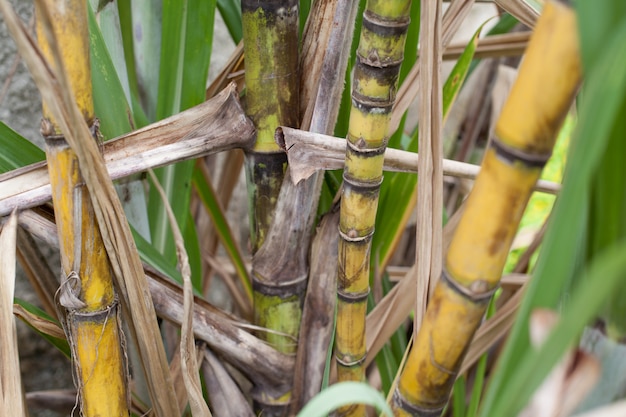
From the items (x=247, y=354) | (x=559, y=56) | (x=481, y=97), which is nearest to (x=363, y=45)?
(x=559, y=56)

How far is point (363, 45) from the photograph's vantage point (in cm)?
30

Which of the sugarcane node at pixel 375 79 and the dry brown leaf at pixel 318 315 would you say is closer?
the sugarcane node at pixel 375 79

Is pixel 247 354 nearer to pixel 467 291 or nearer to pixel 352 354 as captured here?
pixel 352 354

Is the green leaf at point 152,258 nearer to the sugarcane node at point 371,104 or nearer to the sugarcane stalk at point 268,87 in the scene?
the sugarcane stalk at point 268,87

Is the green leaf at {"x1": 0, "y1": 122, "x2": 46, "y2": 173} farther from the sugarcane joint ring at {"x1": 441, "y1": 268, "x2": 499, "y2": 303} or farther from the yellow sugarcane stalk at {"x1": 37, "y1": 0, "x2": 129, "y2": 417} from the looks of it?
the sugarcane joint ring at {"x1": 441, "y1": 268, "x2": 499, "y2": 303}

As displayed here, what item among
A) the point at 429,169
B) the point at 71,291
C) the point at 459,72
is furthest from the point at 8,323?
the point at 459,72

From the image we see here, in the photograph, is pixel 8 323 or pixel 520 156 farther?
pixel 8 323

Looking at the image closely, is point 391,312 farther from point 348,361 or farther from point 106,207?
point 106,207

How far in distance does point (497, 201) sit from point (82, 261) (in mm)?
220

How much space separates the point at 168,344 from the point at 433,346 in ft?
1.38

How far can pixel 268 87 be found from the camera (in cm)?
38

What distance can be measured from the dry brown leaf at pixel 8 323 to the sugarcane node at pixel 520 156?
0.87ft

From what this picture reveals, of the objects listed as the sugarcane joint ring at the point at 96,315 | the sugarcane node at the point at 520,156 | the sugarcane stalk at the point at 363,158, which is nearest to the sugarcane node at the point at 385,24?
the sugarcane stalk at the point at 363,158

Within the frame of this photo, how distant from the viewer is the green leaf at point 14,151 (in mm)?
382
